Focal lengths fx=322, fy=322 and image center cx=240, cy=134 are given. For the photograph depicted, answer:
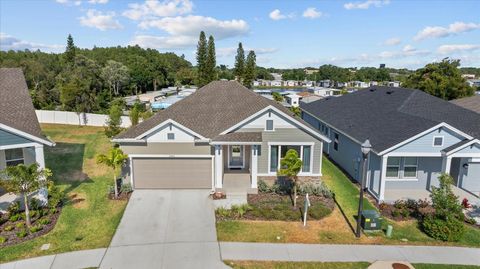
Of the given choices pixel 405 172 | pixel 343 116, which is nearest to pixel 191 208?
pixel 405 172

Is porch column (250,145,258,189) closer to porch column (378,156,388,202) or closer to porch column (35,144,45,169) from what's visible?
porch column (378,156,388,202)

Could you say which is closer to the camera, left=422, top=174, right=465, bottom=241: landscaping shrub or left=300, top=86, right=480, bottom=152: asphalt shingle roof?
left=422, top=174, right=465, bottom=241: landscaping shrub

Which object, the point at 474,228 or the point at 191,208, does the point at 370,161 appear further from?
the point at 191,208

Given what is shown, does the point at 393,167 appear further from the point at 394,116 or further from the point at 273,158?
the point at 273,158

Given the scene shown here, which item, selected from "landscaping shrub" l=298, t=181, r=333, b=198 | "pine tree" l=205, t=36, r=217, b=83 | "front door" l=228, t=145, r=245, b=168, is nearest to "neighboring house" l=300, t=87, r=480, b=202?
"landscaping shrub" l=298, t=181, r=333, b=198

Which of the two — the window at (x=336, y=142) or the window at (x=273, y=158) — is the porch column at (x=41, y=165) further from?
the window at (x=336, y=142)

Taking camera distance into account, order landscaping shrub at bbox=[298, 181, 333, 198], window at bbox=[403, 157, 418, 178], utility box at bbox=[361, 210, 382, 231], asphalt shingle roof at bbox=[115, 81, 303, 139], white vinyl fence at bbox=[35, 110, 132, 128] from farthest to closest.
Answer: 1. white vinyl fence at bbox=[35, 110, 132, 128]
2. asphalt shingle roof at bbox=[115, 81, 303, 139]
3. window at bbox=[403, 157, 418, 178]
4. landscaping shrub at bbox=[298, 181, 333, 198]
5. utility box at bbox=[361, 210, 382, 231]
